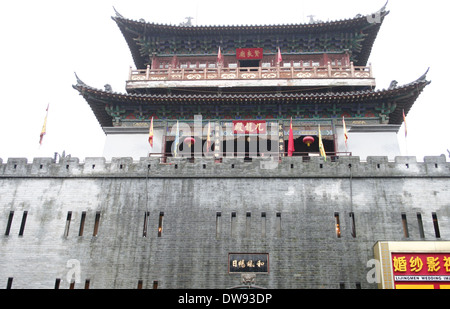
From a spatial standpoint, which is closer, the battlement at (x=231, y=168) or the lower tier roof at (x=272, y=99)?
the battlement at (x=231, y=168)

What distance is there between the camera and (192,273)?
523 inches

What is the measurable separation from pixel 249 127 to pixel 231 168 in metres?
3.68

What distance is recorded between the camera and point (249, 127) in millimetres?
18312

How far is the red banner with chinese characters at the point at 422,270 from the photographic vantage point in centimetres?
1185

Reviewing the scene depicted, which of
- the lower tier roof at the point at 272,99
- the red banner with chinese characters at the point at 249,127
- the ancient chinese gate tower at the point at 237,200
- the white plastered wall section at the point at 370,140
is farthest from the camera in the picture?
the red banner with chinese characters at the point at 249,127

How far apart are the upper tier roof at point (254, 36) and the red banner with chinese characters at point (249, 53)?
301 mm

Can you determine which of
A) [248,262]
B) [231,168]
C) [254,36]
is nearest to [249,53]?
[254,36]

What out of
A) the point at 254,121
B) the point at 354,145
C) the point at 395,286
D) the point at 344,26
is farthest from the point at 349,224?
the point at 344,26

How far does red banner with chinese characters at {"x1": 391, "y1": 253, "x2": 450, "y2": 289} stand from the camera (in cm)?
1185

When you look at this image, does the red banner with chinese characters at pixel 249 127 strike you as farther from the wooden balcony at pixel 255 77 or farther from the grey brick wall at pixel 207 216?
the grey brick wall at pixel 207 216

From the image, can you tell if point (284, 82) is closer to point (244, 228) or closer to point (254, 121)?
point (254, 121)

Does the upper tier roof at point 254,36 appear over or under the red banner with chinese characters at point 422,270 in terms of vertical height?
over

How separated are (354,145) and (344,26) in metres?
6.07

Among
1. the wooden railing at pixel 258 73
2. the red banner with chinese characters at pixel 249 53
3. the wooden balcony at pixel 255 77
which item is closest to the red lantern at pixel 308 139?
the wooden balcony at pixel 255 77
